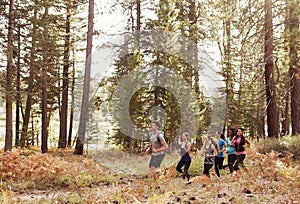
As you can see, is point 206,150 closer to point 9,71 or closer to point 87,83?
point 9,71

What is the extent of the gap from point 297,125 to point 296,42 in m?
11.8

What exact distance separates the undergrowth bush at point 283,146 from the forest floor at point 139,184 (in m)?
1.12

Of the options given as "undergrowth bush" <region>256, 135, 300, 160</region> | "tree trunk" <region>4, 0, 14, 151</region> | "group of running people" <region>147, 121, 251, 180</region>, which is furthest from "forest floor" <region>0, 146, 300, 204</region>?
"tree trunk" <region>4, 0, 14, 151</region>

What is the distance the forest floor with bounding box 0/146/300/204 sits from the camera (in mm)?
7500

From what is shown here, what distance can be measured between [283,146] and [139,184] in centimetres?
840

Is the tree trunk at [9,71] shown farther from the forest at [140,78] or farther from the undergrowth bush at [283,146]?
the undergrowth bush at [283,146]

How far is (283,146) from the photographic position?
15633 mm

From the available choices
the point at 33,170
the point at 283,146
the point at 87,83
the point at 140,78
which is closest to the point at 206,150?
the point at 33,170

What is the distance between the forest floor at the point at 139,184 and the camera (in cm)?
750

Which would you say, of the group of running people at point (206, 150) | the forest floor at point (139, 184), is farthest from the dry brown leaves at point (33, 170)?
the group of running people at point (206, 150)

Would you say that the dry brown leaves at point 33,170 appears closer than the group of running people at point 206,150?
No

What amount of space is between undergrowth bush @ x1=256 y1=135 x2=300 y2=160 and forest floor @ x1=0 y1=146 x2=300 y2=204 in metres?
1.12

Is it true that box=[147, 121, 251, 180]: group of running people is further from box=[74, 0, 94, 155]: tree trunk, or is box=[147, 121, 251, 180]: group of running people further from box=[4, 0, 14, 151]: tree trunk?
box=[74, 0, 94, 155]: tree trunk

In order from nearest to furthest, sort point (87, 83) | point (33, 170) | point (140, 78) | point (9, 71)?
point (33, 170) → point (9, 71) → point (140, 78) → point (87, 83)
